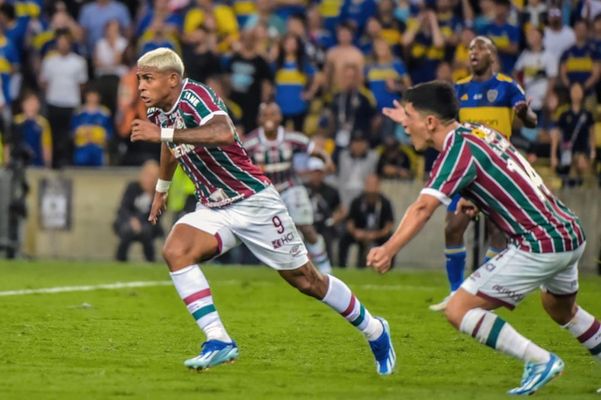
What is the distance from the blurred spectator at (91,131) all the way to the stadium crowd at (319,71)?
0.07 ft

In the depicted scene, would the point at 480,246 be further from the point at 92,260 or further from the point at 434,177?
the point at 434,177

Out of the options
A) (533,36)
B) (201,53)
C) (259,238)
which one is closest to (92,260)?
(201,53)

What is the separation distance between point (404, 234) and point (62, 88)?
16502 mm

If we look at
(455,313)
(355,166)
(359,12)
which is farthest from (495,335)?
(359,12)

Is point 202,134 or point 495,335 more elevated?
point 202,134

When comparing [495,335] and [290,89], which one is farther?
[290,89]

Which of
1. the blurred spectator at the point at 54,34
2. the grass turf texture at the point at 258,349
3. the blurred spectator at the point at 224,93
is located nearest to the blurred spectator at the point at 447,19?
the blurred spectator at the point at 224,93

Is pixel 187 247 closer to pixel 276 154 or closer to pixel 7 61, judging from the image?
pixel 276 154

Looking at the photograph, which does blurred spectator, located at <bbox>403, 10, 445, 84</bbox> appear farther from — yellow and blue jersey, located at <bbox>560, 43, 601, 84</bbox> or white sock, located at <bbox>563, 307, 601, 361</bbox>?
white sock, located at <bbox>563, 307, 601, 361</bbox>

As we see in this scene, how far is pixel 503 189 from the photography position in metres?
8.21

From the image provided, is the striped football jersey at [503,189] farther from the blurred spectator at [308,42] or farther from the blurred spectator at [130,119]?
the blurred spectator at [130,119]

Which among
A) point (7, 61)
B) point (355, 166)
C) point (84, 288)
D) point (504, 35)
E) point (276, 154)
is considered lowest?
point (84, 288)

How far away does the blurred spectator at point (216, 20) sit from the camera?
23.8 m

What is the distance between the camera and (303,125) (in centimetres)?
2280
